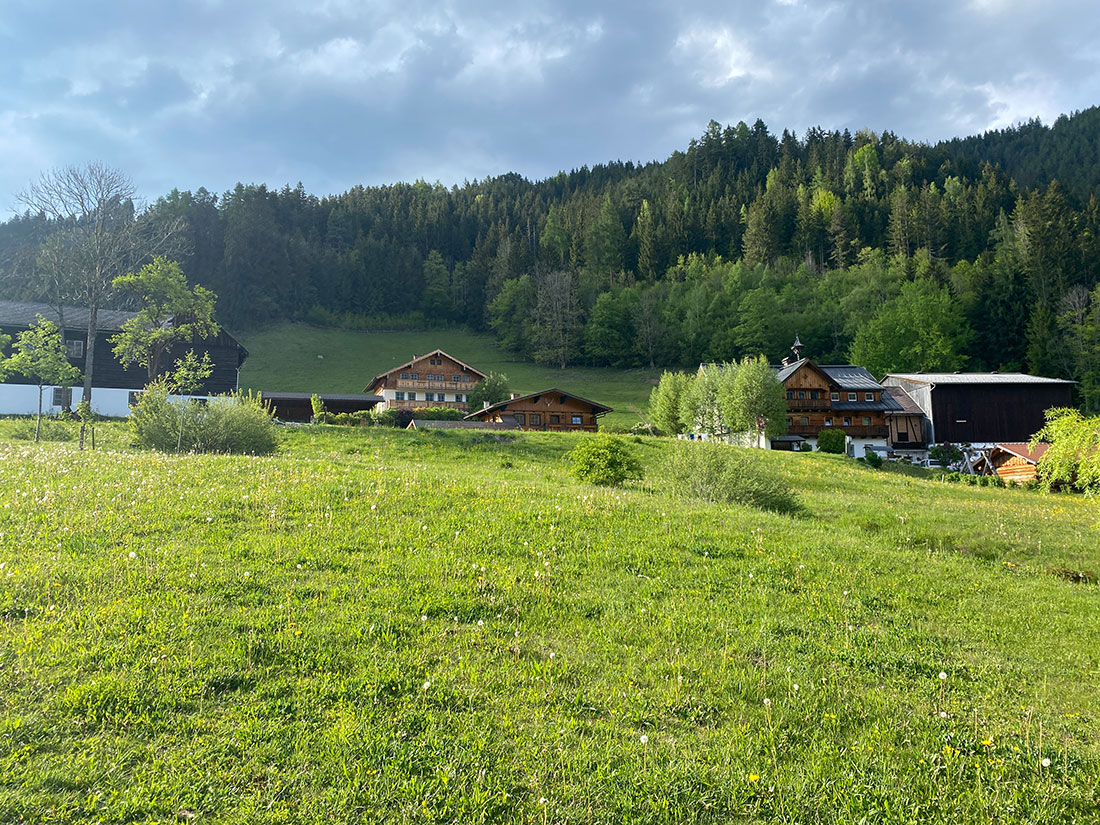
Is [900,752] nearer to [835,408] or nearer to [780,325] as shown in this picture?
[835,408]

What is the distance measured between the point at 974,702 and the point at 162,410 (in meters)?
23.7

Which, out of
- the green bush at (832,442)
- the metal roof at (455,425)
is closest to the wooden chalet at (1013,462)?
the green bush at (832,442)

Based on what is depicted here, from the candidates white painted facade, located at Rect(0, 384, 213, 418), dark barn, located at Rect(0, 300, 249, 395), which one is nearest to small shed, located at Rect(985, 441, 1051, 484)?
white painted facade, located at Rect(0, 384, 213, 418)

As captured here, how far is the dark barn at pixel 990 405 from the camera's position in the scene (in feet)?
238

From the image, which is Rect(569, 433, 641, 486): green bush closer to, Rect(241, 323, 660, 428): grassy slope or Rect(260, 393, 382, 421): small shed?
Rect(241, 323, 660, 428): grassy slope

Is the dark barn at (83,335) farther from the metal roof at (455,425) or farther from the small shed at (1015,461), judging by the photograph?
the small shed at (1015,461)

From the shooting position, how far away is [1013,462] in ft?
174

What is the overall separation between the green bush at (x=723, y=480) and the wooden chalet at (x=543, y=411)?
49.8 meters

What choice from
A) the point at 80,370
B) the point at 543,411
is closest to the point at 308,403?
the point at 80,370

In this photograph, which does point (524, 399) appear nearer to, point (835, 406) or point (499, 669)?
point (835, 406)

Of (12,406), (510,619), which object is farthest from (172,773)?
(12,406)

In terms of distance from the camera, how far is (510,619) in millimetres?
7547

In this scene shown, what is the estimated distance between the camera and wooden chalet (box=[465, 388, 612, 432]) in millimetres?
71188

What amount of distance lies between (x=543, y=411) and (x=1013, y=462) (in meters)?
44.2
